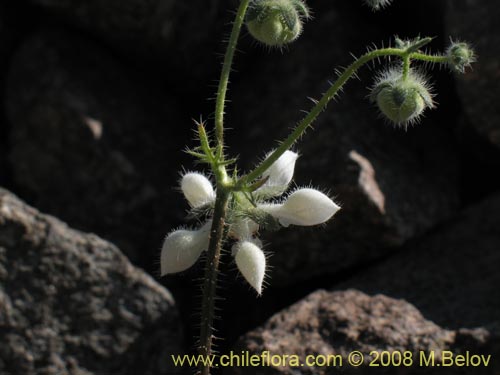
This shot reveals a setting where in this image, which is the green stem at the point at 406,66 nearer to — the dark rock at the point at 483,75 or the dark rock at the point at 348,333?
the dark rock at the point at 348,333

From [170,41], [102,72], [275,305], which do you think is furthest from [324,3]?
[275,305]

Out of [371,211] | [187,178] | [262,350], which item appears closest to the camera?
[187,178]

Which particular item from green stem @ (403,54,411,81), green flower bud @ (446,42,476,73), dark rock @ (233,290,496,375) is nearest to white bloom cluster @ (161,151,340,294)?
green stem @ (403,54,411,81)

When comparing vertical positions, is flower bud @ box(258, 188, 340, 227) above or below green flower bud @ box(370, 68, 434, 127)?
below

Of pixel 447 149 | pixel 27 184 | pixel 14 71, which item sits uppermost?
pixel 14 71

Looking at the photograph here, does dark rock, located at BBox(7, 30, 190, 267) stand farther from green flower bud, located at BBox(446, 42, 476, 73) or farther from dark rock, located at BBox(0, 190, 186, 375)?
green flower bud, located at BBox(446, 42, 476, 73)

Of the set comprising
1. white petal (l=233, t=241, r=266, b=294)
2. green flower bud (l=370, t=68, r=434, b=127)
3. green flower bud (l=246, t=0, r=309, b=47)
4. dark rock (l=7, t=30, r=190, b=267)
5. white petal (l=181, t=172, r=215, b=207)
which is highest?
dark rock (l=7, t=30, r=190, b=267)

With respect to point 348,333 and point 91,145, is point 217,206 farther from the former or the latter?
point 91,145

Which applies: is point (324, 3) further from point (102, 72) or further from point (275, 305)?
point (275, 305)
